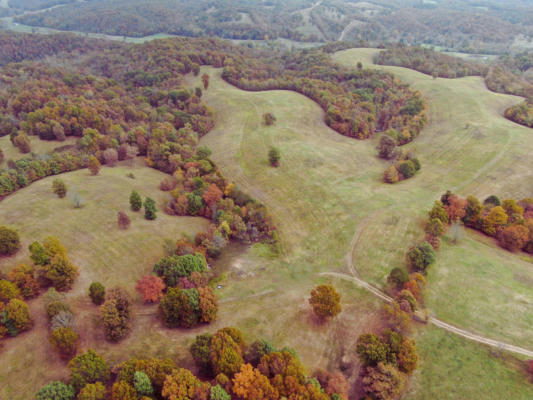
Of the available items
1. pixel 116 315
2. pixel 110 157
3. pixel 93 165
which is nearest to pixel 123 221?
pixel 116 315

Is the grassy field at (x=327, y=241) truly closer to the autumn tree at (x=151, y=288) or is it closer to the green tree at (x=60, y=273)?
the green tree at (x=60, y=273)

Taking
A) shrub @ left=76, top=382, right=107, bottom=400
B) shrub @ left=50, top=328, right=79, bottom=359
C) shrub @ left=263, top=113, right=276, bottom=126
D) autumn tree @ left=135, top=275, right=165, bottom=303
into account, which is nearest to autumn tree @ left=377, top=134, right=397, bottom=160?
shrub @ left=263, top=113, right=276, bottom=126

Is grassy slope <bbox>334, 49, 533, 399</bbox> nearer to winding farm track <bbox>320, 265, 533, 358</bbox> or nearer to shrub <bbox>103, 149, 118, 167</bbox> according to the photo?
winding farm track <bbox>320, 265, 533, 358</bbox>

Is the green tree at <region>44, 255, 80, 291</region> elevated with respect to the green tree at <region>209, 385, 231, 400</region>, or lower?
lower

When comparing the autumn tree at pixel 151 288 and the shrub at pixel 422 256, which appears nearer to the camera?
the autumn tree at pixel 151 288

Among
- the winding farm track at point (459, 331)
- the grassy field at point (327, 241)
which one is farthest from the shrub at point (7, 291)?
the winding farm track at point (459, 331)

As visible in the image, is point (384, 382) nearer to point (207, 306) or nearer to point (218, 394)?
point (218, 394)

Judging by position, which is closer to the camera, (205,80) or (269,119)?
(269,119)
